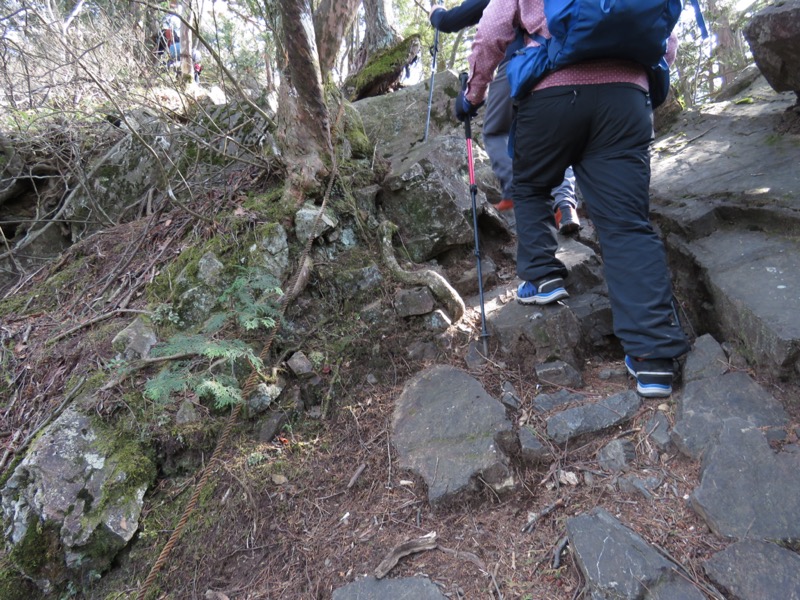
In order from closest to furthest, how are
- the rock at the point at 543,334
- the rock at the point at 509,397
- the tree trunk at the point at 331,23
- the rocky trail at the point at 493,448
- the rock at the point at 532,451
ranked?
the rocky trail at the point at 493,448 < the rock at the point at 532,451 < the rock at the point at 509,397 < the rock at the point at 543,334 < the tree trunk at the point at 331,23

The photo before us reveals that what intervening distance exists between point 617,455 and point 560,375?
678 mm

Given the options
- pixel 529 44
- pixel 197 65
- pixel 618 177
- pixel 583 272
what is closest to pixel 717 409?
pixel 618 177

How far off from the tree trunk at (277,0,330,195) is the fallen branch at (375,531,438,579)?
3.03m

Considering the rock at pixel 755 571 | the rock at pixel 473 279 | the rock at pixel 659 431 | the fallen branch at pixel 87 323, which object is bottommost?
the rock at pixel 659 431

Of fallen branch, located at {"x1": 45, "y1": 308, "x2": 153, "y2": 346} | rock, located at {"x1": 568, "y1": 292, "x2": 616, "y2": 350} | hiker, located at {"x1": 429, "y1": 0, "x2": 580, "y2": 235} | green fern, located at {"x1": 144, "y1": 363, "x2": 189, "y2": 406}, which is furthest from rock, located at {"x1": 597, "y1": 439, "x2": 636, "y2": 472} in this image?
fallen branch, located at {"x1": 45, "y1": 308, "x2": 153, "y2": 346}

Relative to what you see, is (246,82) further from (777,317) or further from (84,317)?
(777,317)

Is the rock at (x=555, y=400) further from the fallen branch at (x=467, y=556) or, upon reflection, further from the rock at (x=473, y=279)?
the rock at (x=473, y=279)

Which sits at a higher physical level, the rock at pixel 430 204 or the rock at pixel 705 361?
the rock at pixel 430 204

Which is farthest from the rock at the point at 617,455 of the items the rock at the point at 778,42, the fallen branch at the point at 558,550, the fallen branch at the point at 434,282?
the rock at the point at 778,42

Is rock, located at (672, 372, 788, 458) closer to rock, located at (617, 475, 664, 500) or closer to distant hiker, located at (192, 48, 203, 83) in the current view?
rock, located at (617, 475, 664, 500)

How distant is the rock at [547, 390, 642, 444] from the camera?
265cm

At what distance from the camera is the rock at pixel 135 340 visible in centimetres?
347

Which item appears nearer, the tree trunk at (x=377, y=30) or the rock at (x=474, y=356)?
the rock at (x=474, y=356)

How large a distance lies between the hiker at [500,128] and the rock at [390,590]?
278cm
